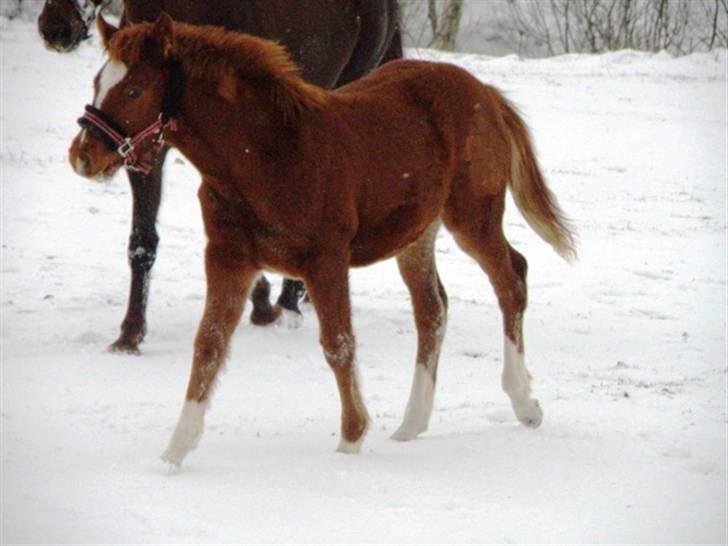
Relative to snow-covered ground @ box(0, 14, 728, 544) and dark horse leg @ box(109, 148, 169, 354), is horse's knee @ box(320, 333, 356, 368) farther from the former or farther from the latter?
dark horse leg @ box(109, 148, 169, 354)

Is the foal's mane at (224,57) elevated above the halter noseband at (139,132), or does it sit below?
above

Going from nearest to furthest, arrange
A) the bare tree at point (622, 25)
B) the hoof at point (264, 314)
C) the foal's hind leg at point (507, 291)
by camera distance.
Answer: the foal's hind leg at point (507, 291) → the hoof at point (264, 314) → the bare tree at point (622, 25)

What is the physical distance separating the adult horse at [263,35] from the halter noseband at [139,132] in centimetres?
228

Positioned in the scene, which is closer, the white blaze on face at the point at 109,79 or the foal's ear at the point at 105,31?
the white blaze on face at the point at 109,79

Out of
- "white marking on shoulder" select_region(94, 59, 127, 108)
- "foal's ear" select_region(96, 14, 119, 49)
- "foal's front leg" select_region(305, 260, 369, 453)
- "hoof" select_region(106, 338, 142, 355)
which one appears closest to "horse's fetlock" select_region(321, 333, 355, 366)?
"foal's front leg" select_region(305, 260, 369, 453)

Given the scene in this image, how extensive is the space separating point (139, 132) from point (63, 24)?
102 inches

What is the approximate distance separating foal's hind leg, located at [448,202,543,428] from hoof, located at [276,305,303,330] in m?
2.25

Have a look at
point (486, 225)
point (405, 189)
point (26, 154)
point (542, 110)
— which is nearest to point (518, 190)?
point (486, 225)

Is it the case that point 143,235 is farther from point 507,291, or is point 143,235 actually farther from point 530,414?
point 530,414

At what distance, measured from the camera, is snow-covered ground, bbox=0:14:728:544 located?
4301 millimetres

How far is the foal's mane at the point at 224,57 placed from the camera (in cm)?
459

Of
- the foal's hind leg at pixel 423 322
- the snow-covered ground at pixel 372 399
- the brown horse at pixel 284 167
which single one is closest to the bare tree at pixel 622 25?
the snow-covered ground at pixel 372 399

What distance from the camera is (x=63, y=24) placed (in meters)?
6.89

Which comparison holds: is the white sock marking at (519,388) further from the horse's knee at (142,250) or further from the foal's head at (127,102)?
the horse's knee at (142,250)
